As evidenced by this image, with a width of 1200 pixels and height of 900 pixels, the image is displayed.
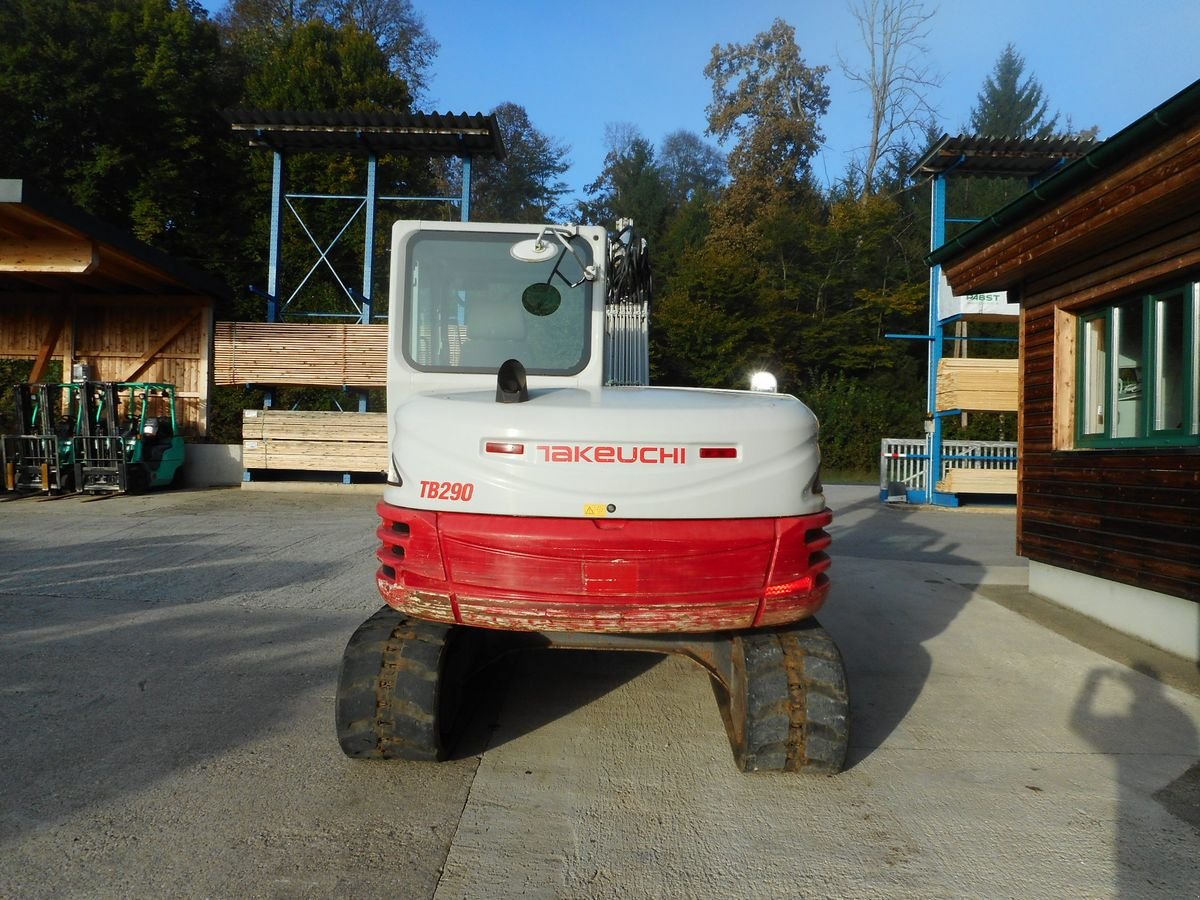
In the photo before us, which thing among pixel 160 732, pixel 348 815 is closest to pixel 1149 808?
pixel 348 815

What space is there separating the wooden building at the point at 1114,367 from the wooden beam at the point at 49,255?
12.8m

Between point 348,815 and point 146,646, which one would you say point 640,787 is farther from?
point 146,646

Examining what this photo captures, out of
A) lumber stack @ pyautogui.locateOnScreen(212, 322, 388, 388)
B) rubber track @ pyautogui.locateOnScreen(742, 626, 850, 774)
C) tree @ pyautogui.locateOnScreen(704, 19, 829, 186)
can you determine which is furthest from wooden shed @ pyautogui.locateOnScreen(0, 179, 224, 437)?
tree @ pyautogui.locateOnScreen(704, 19, 829, 186)

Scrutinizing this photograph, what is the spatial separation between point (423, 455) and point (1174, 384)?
5650 millimetres

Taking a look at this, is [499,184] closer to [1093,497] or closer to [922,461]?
[922,461]

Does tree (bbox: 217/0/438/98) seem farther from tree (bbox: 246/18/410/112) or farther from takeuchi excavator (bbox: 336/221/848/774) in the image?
takeuchi excavator (bbox: 336/221/848/774)

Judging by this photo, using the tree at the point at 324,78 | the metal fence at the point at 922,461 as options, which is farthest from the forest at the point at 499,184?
the metal fence at the point at 922,461

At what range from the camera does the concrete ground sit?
3041 mm

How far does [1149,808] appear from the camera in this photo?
3.67 meters

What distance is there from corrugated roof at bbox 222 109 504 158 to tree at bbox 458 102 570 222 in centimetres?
2729

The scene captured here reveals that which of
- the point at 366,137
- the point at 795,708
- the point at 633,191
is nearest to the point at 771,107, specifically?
the point at 633,191

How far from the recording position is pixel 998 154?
51.7 feet

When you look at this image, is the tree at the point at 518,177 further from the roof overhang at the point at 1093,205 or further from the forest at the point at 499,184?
the roof overhang at the point at 1093,205

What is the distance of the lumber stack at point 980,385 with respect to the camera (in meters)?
15.0
